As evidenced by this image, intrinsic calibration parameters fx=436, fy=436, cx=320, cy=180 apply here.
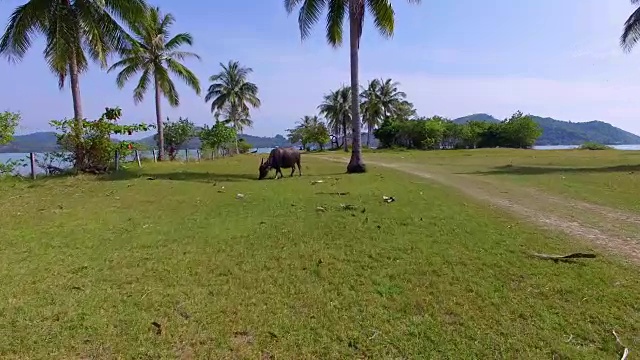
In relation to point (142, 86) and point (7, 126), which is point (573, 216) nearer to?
point (7, 126)

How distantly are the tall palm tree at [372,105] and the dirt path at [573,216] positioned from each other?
55.2m

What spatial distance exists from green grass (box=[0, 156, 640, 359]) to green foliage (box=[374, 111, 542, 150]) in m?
55.3

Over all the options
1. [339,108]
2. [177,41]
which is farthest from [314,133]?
[177,41]

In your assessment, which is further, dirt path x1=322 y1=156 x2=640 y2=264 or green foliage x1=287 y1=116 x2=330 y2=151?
green foliage x1=287 y1=116 x2=330 y2=151

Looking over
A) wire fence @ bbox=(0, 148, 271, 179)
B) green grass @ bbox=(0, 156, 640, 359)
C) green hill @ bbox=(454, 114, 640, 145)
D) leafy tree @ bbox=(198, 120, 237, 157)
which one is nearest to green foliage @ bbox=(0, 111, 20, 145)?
A: wire fence @ bbox=(0, 148, 271, 179)

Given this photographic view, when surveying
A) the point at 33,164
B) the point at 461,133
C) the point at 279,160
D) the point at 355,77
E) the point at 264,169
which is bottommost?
the point at 264,169

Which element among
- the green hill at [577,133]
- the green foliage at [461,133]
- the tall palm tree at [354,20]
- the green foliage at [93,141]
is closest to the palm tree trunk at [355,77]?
the tall palm tree at [354,20]

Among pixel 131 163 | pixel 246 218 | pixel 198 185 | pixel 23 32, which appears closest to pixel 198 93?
pixel 131 163

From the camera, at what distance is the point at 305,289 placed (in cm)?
512

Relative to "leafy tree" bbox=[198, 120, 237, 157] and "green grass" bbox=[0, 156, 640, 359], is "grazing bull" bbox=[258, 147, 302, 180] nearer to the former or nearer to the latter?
"green grass" bbox=[0, 156, 640, 359]

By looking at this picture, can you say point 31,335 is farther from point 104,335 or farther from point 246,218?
point 246,218

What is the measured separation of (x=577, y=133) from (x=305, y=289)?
173818mm

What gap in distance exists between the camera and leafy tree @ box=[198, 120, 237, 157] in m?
39.1

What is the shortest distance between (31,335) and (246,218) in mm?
5294
